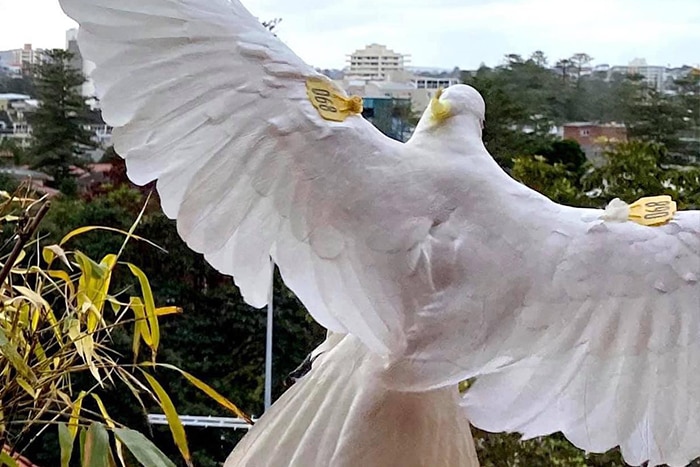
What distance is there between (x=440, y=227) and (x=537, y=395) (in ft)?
0.42

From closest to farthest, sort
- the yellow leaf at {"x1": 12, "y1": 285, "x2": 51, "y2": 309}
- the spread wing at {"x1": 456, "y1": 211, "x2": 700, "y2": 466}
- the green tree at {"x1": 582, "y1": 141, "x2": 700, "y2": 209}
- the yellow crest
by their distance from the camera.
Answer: the spread wing at {"x1": 456, "y1": 211, "x2": 700, "y2": 466}, the yellow crest, the yellow leaf at {"x1": 12, "y1": 285, "x2": 51, "y2": 309}, the green tree at {"x1": 582, "y1": 141, "x2": 700, "y2": 209}

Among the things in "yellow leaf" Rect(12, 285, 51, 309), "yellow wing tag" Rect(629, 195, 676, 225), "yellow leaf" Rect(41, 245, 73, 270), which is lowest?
"yellow leaf" Rect(12, 285, 51, 309)

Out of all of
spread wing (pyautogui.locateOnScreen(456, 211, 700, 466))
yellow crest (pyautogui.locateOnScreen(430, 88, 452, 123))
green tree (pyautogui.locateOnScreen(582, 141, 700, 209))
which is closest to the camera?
spread wing (pyautogui.locateOnScreen(456, 211, 700, 466))

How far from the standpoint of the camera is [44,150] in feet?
3.60

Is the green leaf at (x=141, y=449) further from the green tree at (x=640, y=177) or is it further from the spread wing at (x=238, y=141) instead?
the green tree at (x=640, y=177)

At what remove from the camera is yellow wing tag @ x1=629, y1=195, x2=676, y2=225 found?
0.57m

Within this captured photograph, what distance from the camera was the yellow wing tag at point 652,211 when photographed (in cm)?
57

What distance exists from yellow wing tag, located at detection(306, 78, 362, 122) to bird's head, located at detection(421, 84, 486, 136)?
9cm

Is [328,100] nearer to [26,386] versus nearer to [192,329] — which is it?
[26,386]

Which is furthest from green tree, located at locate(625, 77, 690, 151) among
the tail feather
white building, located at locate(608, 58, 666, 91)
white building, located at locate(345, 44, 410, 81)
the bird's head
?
the tail feather

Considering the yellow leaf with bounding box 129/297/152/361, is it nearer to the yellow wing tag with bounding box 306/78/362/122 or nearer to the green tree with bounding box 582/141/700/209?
the yellow wing tag with bounding box 306/78/362/122

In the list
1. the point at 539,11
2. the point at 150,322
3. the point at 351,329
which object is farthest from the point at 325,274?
the point at 539,11

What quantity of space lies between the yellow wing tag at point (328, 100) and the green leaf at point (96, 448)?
1.14 ft

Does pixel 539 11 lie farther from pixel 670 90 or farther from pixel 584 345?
pixel 584 345
